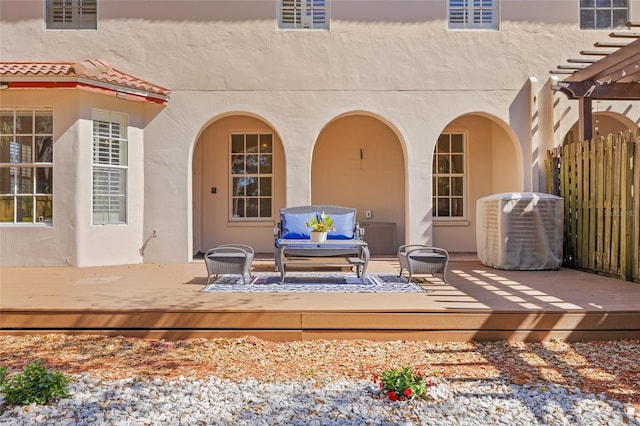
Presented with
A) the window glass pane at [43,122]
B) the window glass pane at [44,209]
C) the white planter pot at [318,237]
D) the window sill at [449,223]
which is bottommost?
the white planter pot at [318,237]

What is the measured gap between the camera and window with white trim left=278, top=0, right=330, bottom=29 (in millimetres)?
A: 9102

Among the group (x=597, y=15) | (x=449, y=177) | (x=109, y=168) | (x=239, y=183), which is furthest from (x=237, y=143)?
(x=597, y=15)

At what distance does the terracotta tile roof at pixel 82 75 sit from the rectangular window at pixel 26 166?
2.18 feet

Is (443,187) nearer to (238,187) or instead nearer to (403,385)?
(238,187)

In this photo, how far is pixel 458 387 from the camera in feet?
11.2

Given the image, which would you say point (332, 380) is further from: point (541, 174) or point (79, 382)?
point (541, 174)

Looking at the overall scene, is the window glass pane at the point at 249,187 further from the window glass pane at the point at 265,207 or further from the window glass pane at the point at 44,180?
the window glass pane at the point at 44,180

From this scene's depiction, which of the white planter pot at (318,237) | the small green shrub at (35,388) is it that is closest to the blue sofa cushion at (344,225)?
the white planter pot at (318,237)

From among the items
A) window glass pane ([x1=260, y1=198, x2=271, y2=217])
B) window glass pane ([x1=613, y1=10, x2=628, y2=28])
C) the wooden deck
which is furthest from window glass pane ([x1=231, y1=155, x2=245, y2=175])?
window glass pane ([x1=613, y1=10, x2=628, y2=28])

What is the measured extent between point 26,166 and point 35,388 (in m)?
6.10

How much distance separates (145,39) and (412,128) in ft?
17.5

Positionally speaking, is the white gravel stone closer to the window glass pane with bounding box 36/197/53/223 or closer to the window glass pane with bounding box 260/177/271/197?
the window glass pane with bounding box 36/197/53/223

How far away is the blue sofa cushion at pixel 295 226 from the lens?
7.45 meters

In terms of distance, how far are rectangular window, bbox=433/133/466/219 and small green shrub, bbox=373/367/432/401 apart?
7672mm
